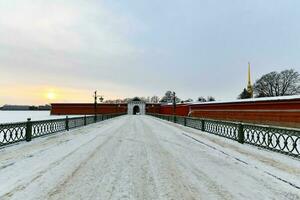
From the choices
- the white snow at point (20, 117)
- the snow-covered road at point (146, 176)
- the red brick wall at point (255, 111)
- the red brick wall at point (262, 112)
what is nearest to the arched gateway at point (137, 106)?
the white snow at point (20, 117)

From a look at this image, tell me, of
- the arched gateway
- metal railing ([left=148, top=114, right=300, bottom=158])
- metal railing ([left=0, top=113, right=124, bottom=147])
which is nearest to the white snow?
metal railing ([left=0, top=113, right=124, bottom=147])

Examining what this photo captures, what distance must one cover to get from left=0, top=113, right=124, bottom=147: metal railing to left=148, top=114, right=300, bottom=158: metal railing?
11.5 m

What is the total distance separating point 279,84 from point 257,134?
64.7 m

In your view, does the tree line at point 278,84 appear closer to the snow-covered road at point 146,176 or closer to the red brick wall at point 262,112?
the red brick wall at point 262,112

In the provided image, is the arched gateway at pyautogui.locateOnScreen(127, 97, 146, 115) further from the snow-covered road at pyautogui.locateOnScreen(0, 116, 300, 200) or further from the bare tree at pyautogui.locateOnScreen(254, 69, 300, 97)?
the snow-covered road at pyautogui.locateOnScreen(0, 116, 300, 200)

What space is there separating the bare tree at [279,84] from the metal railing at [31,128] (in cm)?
5799

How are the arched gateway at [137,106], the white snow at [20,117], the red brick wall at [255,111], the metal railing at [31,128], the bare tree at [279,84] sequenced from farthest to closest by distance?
the arched gateway at [137,106]
the bare tree at [279,84]
the white snow at [20,117]
the red brick wall at [255,111]
the metal railing at [31,128]

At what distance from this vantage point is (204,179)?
6578mm

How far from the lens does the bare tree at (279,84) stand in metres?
69.7

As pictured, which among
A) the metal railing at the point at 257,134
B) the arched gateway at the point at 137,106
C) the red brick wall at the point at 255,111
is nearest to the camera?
the metal railing at the point at 257,134

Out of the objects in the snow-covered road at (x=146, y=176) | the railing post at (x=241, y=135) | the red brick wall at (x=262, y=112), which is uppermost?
the red brick wall at (x=262, y=112)

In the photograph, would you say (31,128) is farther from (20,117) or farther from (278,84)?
(278,84)

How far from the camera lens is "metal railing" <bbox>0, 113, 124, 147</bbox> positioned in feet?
44.3

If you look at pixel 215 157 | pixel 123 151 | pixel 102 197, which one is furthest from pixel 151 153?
pixel 102 197
